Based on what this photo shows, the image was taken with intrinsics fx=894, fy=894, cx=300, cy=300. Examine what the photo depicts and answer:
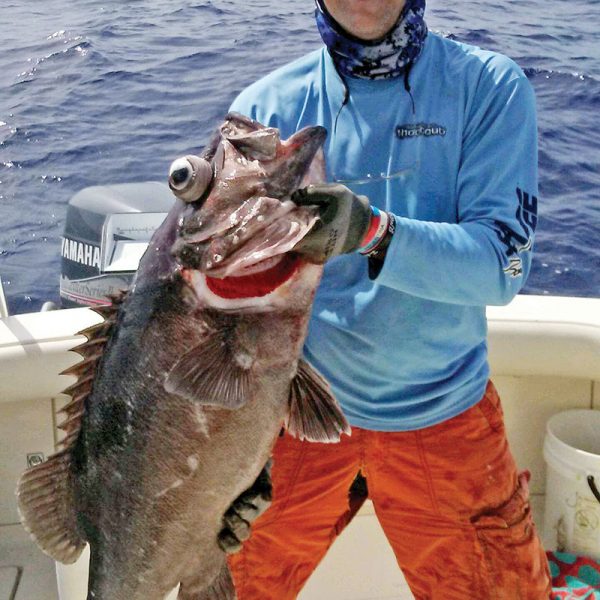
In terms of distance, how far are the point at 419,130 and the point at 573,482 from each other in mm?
1934

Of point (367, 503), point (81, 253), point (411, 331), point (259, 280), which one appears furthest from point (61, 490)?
point (81, 253)

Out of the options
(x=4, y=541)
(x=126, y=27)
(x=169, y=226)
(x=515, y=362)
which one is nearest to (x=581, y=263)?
(x=515, y=362)

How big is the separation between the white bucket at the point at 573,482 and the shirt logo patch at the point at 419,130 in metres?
1.76

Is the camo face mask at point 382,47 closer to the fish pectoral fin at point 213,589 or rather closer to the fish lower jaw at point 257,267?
the fish lower jaw at point 257,267

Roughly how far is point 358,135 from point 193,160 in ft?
2.69

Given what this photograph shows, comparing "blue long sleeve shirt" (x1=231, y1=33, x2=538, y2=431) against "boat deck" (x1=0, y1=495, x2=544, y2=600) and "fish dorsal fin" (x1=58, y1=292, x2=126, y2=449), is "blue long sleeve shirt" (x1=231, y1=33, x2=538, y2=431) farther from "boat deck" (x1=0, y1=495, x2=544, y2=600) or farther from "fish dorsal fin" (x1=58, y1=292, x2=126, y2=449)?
"boat deck" (x1=0, y1=495, x2=544, y2=600)

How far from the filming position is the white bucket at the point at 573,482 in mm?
3812

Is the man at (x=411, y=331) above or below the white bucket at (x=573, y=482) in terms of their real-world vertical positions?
above

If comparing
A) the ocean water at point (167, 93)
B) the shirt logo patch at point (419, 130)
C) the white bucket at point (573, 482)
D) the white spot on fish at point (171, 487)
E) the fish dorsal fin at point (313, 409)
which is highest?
the shirt logo patch at point (419, 130)

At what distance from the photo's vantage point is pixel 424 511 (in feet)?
9.43

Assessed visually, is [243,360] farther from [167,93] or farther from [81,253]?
[167,93]

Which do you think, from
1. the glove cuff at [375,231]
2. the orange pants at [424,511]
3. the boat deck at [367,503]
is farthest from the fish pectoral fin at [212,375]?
the boat deck at [367,503]

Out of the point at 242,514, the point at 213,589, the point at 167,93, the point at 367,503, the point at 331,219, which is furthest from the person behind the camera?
the point at 167,93

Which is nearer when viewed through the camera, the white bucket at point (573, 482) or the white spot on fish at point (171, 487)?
the white spot on fish at point (171, 487)
